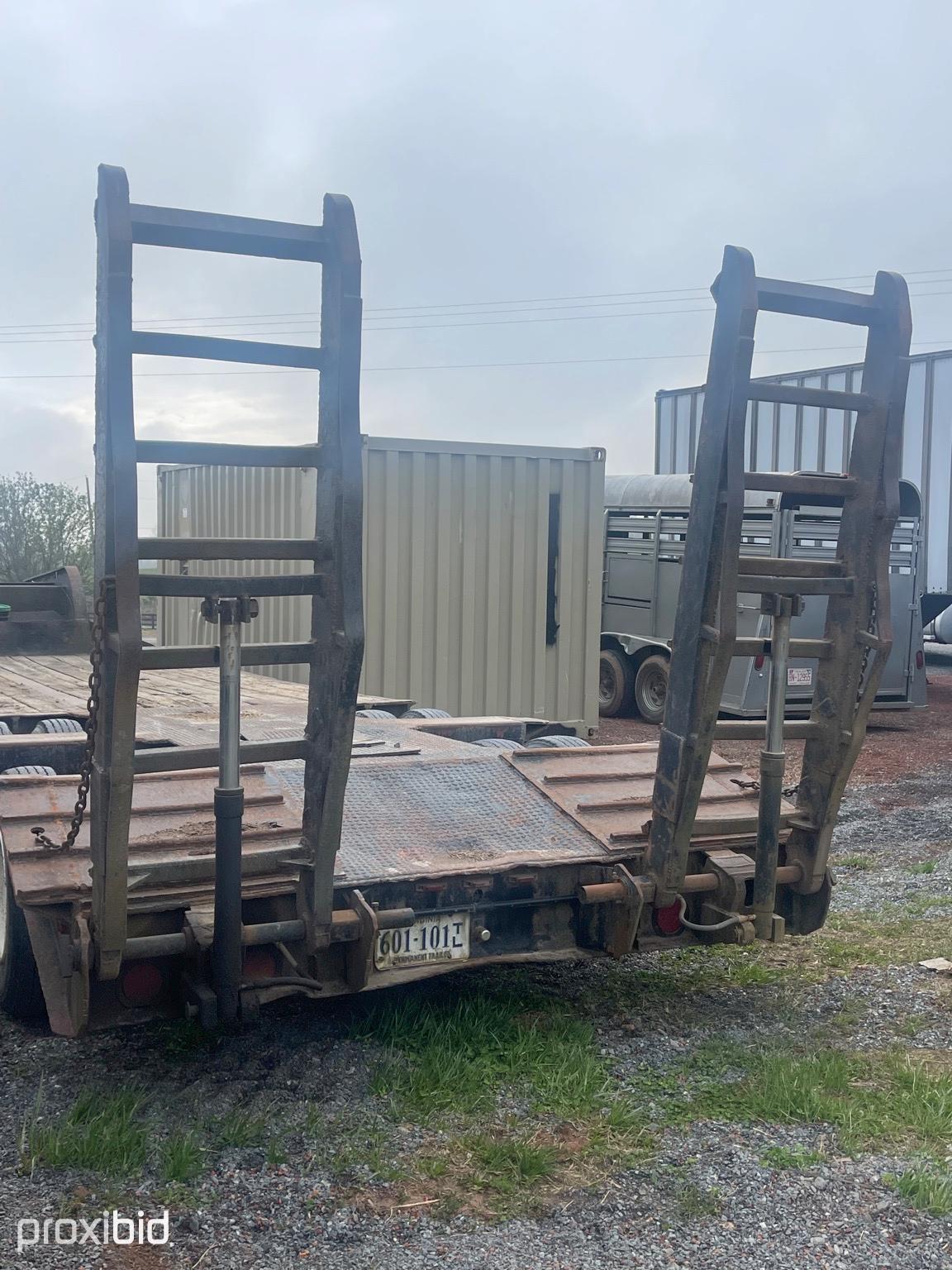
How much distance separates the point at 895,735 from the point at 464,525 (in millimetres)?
5987

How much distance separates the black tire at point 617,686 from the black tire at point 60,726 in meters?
10.7

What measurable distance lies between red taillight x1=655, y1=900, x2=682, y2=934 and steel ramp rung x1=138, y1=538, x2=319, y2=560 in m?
1.98

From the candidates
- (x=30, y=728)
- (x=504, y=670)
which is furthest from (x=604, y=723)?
(x=30, y=728)

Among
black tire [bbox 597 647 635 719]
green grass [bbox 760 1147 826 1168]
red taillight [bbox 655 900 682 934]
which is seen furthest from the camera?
black tire [bbox 597 647 635 719]

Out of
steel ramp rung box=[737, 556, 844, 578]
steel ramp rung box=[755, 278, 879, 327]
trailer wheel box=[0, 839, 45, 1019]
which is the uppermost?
steel ramp rung box=[755, 278, 879, 327]

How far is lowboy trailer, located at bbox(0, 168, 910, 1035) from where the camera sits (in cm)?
348

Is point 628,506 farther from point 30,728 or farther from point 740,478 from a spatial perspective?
point 740,478

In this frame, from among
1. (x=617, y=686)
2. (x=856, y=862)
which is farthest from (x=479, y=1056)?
(x=617, y=686)

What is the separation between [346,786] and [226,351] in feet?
5.14

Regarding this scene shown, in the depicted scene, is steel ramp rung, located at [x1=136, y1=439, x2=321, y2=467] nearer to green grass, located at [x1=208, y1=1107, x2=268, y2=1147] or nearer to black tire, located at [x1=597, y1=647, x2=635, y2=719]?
green grass, located at [x1=208, y1=1107, x2=268, y2=1147]

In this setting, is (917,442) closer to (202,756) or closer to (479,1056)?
(479,1056)

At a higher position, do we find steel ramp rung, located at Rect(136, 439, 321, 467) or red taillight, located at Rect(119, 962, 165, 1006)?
steel ramp rung, located at Rect(136, 439, 321, 467)

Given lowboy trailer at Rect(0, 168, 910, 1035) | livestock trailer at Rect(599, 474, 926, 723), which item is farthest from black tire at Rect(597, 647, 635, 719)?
lowboy trailer at Rect(0, 168, 910, 1035)

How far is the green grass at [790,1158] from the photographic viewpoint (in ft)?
11.8
